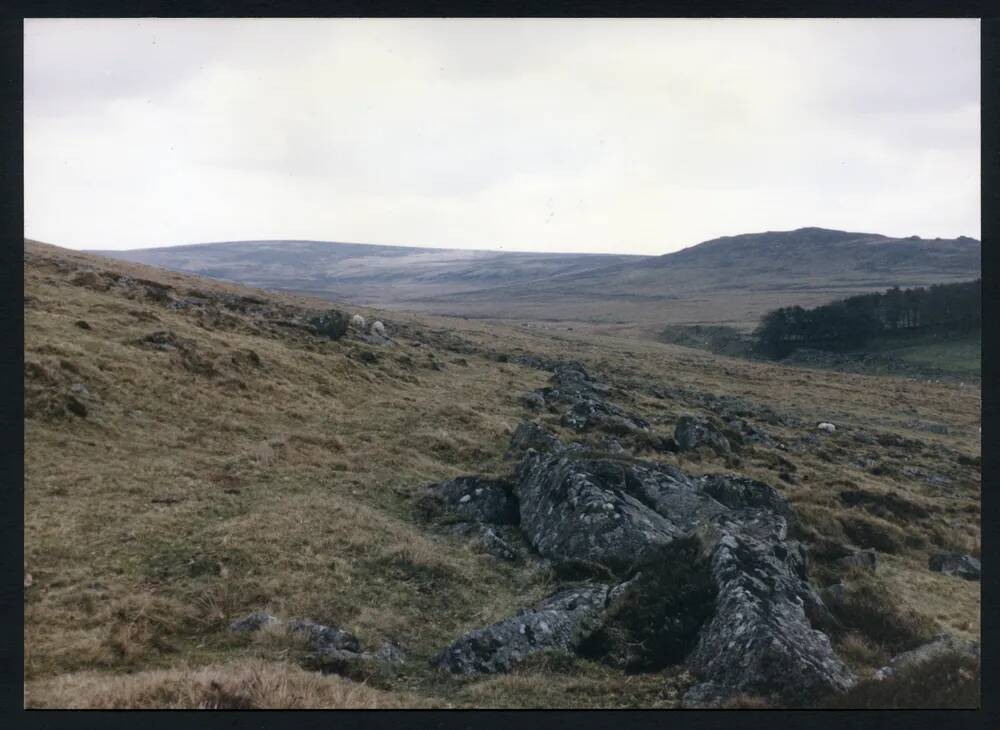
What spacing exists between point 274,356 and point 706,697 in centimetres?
2008

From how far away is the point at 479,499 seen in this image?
12.9m

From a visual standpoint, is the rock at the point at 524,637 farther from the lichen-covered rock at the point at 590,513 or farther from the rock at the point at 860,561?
the rock at the point at 860,561

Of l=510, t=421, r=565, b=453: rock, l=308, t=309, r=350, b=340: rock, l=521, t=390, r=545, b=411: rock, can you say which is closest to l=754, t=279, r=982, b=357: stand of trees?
l=521, t=390, r=545, b=411: rock

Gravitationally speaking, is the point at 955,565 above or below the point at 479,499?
below

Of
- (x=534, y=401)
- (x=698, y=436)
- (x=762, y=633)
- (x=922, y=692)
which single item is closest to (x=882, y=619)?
(x=922, y=692)

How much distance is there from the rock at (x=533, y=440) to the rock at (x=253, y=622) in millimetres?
9038

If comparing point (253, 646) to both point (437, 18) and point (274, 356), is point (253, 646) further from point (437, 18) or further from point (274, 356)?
point (274, 356)

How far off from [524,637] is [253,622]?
352 centimetres

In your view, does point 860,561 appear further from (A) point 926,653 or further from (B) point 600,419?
(B) point 600,419

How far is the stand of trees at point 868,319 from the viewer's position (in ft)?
223

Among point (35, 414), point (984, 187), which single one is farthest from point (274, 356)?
point (984, 187)

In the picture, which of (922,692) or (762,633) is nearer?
(922,692)

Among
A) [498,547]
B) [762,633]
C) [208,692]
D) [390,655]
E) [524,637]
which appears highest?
[762,633]

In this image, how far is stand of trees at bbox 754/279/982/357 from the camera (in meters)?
68.0
